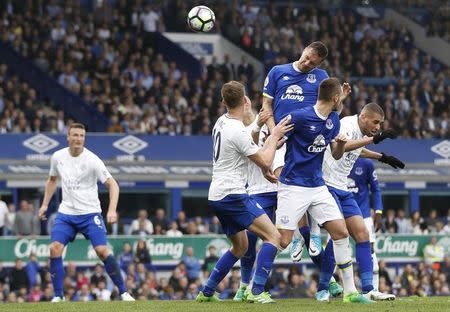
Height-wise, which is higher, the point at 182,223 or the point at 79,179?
the point at 79,179

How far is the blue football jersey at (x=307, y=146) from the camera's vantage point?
1324 cm

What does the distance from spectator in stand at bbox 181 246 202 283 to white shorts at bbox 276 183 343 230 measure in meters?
12.3

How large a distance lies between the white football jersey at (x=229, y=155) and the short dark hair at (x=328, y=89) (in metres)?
0.89

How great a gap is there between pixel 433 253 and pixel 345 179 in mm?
14146

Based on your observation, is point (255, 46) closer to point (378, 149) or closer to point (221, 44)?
point (221, 44)

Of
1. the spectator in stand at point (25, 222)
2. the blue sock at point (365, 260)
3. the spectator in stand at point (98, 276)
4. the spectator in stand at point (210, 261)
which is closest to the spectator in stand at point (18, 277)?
the spectator in stand at point (98, 276)

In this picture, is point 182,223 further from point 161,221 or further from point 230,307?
point 230,307

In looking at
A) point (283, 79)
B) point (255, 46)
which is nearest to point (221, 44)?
point (255, 46)

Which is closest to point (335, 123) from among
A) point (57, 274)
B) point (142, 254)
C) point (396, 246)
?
point (57, 274)

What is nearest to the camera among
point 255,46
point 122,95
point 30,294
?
point 30,294

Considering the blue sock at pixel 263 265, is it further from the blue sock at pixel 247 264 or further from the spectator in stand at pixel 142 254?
the spectator in stand at pixel 142 254

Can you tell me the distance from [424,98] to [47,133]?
12932 millimetres

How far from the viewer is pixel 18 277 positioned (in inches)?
937

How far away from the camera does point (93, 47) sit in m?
32.4
